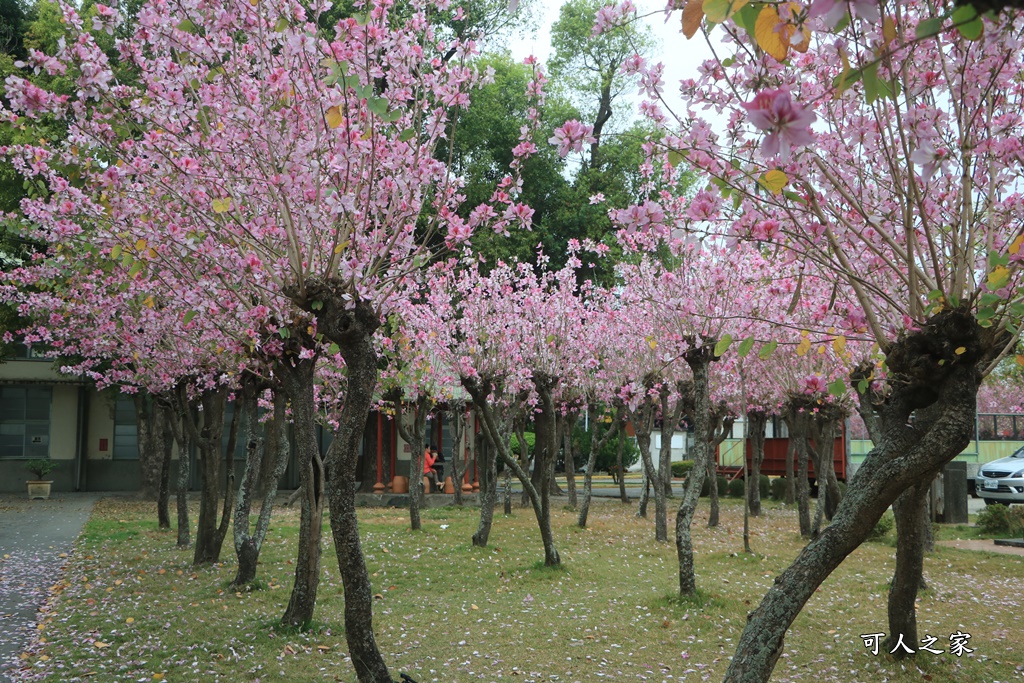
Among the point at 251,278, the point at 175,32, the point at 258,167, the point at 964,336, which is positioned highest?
the point at 175,32

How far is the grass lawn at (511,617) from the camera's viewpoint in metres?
6.37

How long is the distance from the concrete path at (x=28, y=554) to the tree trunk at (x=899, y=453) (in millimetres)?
5411

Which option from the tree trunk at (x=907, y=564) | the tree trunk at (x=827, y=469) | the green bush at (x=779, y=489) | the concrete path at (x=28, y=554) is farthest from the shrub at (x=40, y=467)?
the tree trunk at (x=907, y=564)

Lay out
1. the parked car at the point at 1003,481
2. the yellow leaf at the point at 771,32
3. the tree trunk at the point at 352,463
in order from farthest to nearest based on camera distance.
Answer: the parked car at the point at 1003,481
the tree trunk at the point at 352,463
the yellow leaf at the point at 771,32

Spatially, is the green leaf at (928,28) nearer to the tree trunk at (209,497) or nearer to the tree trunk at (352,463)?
the tree trunk at (352,463)

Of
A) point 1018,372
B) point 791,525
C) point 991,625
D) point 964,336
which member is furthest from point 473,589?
point 1018,372

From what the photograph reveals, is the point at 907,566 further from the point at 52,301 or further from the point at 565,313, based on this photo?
the point at 52,301

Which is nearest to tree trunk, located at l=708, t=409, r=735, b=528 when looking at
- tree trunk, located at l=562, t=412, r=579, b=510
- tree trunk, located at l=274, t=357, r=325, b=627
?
tree trunk, located at l=562, t=412, r=579, b=510

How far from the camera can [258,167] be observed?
18.9ft

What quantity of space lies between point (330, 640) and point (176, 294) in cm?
370

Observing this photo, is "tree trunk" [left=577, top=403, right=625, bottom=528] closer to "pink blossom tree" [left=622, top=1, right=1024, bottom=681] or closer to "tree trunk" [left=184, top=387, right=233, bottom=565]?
"tree trunk" [left=184, top=387, right=233, bottom=565]

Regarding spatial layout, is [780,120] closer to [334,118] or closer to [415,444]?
[334,118]

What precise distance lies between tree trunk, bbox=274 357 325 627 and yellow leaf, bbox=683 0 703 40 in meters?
5.49

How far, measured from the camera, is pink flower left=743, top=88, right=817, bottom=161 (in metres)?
2.16
